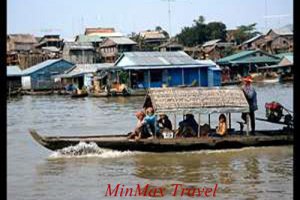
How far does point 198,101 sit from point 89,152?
7.05 feet

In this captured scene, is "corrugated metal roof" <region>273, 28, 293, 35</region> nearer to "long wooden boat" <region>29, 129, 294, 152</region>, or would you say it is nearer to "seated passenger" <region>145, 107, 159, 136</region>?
"long wooden boat" <region>29, 129, 294, 152</region>

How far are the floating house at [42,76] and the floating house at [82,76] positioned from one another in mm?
1106

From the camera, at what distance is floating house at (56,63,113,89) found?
114 feet

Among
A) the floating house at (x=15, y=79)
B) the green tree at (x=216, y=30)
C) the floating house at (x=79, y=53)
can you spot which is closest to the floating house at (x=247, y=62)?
the floating house at (x=79, y=53)

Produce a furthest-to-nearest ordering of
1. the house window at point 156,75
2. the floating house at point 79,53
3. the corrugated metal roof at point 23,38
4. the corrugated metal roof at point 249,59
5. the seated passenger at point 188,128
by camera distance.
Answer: the corrugated metal roof at point 23,38
the floating house at point 79,53
the corrugated metal roof at point 249,59
the house window at point 156,75
the seated passenger at point 188,128

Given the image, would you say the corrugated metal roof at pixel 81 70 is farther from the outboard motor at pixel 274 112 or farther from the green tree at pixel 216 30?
the outboard motor at pixel 274 112

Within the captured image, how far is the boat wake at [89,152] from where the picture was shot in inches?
356

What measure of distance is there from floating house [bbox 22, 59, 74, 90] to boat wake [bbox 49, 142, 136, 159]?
28.7 m

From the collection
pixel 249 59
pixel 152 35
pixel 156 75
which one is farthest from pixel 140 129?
pixel 152 35

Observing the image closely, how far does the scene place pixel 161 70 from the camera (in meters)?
31.1

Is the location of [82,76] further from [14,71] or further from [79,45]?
[79,45]

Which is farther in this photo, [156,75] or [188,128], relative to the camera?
[156,75]

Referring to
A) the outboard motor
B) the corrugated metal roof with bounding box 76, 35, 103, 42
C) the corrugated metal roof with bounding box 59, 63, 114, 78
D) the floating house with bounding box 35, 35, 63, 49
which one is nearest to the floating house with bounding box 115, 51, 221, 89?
the corrugated metal roof with bounding box 59, 63, 114, 78

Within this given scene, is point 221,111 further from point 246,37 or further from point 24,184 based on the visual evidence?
point 246,37
